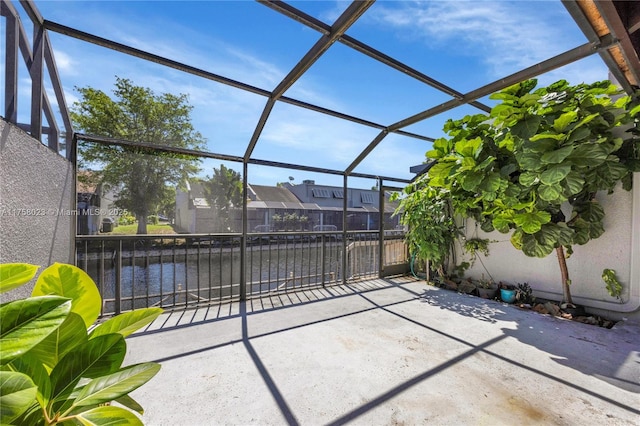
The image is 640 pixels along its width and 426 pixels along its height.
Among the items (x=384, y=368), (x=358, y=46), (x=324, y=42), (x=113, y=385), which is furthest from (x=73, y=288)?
(x=358, y=46)

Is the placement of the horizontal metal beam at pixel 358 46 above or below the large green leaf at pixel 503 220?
above

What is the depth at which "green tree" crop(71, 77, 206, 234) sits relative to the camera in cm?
278

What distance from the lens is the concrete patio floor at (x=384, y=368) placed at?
5.10 feet

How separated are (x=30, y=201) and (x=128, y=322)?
180 cm

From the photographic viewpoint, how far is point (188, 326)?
2.72 m

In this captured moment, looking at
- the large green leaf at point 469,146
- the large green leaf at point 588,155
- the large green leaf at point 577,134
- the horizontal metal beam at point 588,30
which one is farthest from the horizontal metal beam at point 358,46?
the large green leaf at point 588,155

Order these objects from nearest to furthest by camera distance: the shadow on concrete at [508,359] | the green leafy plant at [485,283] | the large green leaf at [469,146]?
the shadow on concrete at [508,359]
the large green leaf at [469,146]
the green leafy plant at [485,283]

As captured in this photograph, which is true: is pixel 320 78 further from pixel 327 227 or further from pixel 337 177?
pixel 327 227

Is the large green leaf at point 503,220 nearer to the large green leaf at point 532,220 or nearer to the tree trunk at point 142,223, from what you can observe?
the large green leaf at point 532,220

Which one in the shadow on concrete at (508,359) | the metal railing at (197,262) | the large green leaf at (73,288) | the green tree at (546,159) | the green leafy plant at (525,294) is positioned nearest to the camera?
the large green leaf at (73,288)

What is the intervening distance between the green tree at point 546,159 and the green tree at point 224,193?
277cm

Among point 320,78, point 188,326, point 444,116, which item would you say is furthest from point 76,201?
point 444,116

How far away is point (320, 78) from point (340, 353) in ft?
8.31

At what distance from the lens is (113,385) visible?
1.88 feet
